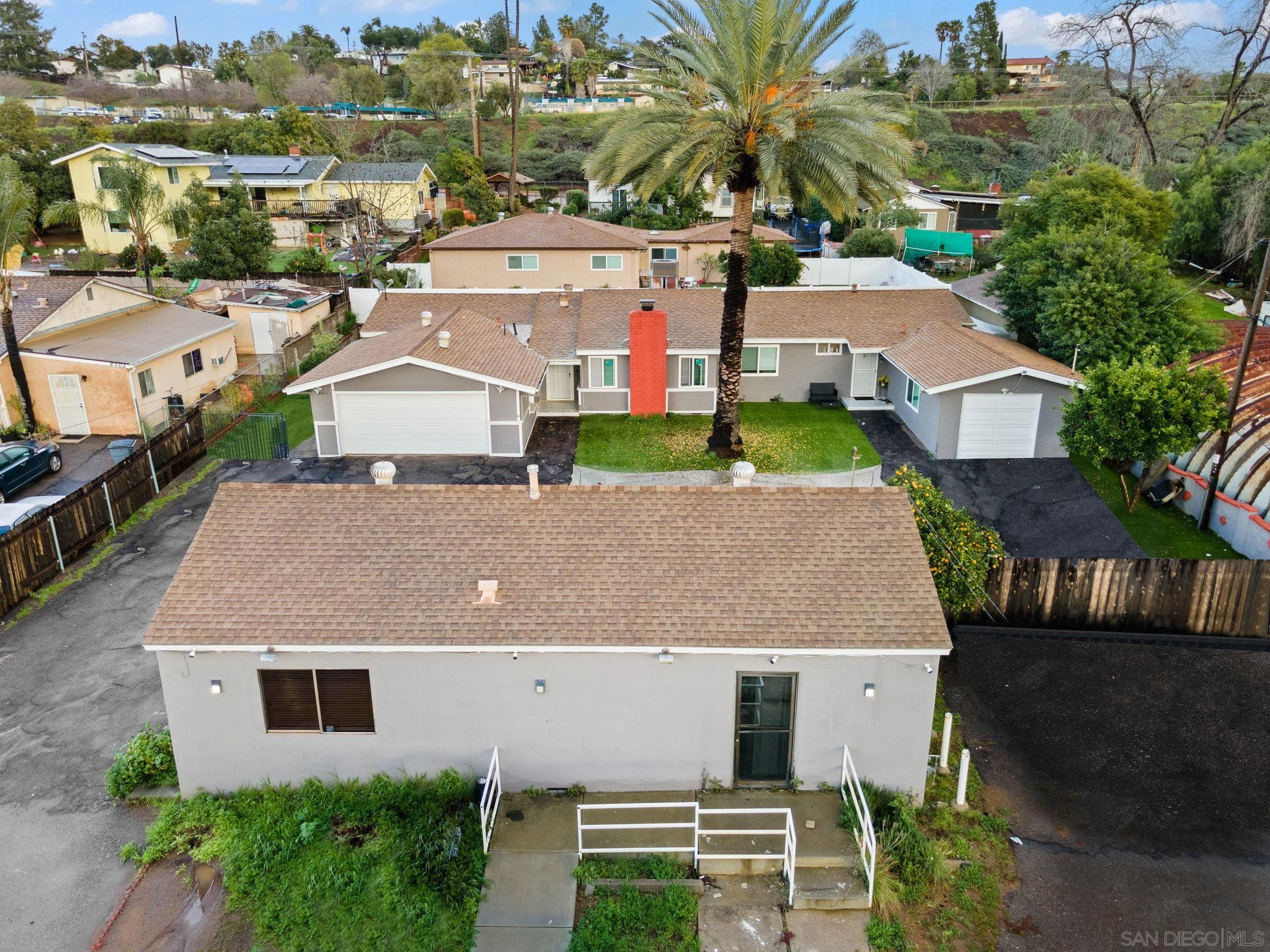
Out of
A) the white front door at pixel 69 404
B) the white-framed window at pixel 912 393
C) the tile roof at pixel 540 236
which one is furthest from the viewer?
the tile roof at pixel 540 236

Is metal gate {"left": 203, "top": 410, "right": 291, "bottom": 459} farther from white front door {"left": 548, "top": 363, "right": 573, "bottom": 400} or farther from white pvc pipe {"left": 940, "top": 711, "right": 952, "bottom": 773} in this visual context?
white pvc pipe {"left": 940, "top": 711, "right": 952, "bottom": 773}

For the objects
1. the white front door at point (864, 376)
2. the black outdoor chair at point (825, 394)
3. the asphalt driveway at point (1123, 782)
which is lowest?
the asphalt driveway at point (1123, 782)

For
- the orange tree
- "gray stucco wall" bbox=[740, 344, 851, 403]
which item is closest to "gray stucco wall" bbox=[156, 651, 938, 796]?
the orange tree

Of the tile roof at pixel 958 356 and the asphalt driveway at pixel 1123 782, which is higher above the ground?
the tile roof at pixel 958 356

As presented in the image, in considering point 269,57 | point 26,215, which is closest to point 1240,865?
point 26,215

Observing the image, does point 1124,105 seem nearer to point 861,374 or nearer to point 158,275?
point 861,374

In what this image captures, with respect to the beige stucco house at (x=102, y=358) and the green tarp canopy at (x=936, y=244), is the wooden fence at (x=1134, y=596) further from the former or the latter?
the green tarp canopy at (x=936, y=244)

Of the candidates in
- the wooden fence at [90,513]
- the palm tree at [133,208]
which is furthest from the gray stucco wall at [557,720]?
the palm tree at [133,208]

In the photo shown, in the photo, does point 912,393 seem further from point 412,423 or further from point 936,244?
point 936,244
